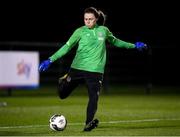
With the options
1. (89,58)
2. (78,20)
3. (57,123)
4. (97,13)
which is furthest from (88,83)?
(78,20)

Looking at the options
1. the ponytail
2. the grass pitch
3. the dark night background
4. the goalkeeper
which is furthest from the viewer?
the dark night background

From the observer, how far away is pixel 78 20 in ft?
142

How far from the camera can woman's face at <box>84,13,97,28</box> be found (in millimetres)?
12250

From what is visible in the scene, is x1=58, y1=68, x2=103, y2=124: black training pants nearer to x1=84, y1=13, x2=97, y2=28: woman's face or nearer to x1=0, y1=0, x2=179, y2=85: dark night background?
x1=84, y1=13, x2=97, y2=28: woman's face

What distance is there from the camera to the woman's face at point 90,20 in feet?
40.2

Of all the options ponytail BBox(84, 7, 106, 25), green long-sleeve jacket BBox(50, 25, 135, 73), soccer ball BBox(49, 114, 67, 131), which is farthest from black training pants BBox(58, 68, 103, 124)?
ponytail BBox(84, 7, 106, 25)

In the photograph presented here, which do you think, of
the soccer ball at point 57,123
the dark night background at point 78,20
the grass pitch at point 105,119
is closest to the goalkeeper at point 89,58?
the soccer ball at point 57,123

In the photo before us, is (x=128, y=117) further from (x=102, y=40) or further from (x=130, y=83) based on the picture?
(x=130, y=83)

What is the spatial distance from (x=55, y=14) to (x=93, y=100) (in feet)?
107

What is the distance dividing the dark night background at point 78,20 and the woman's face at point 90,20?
2880 cm

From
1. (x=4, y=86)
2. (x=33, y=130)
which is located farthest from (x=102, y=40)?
(x=4, y=86)

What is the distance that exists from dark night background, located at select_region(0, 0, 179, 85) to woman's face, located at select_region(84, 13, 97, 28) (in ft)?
94.5

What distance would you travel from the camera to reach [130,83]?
35750 mm

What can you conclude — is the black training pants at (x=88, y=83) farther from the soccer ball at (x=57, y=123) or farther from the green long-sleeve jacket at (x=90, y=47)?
the soccer ball at (x=57, y=123)
